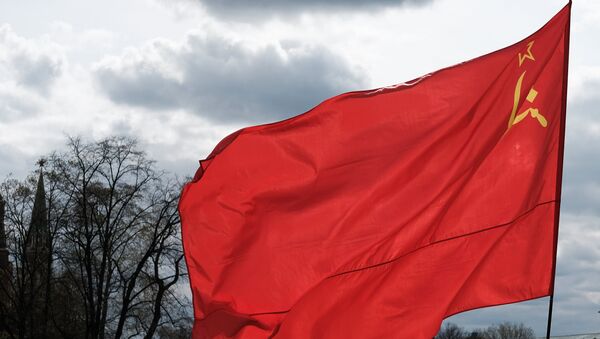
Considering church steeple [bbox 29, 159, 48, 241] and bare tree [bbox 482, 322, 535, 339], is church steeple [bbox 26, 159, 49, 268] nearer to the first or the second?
church steeple [bbox 29, 159, 48, 241]

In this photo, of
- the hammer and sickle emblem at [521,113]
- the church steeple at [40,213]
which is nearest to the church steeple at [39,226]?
the church steeple at [40,213]

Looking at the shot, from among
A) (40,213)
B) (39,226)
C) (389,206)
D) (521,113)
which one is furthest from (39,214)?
(521,113)

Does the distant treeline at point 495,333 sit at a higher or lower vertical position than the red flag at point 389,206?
higher

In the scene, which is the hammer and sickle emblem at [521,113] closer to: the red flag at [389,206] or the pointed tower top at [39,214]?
the red flag at [389,206]

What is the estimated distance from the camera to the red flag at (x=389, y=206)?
11.3 m

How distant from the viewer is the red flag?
446 inches

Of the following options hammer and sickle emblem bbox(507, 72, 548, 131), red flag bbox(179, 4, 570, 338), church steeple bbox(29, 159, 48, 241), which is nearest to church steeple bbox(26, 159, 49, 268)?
church steeple bbox(29, 159, 48, 241)

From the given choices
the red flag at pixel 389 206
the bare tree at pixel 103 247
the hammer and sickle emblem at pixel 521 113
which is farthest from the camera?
the bare tree at pixel 103 247

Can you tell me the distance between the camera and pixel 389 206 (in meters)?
11.8

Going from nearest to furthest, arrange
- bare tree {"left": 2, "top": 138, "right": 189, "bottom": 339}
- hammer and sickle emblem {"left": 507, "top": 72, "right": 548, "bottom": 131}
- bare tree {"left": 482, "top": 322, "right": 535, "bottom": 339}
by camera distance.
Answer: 1. hammer and sickle emblem {"left": 507, "top": 72, "right": 548, "bottom": 131}
2. bare tree {"left": 2, "top": 138, "right": 189, "bottom": 339}
3. bare tree {"left": 482, "top": 322, "right": 535, "bottom": 339}

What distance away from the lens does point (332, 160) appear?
468 inches

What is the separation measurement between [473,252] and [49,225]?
40.6 m

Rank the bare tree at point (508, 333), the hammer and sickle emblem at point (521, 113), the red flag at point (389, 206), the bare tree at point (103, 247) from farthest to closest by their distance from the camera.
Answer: the bare tree at point (508, 333) → the bare tree at point (103, 247) → the hammer and sickle emblem at point (521, 113) → the red flag at point (389, 206)

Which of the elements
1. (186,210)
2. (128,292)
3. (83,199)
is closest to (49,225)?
(83,199)
